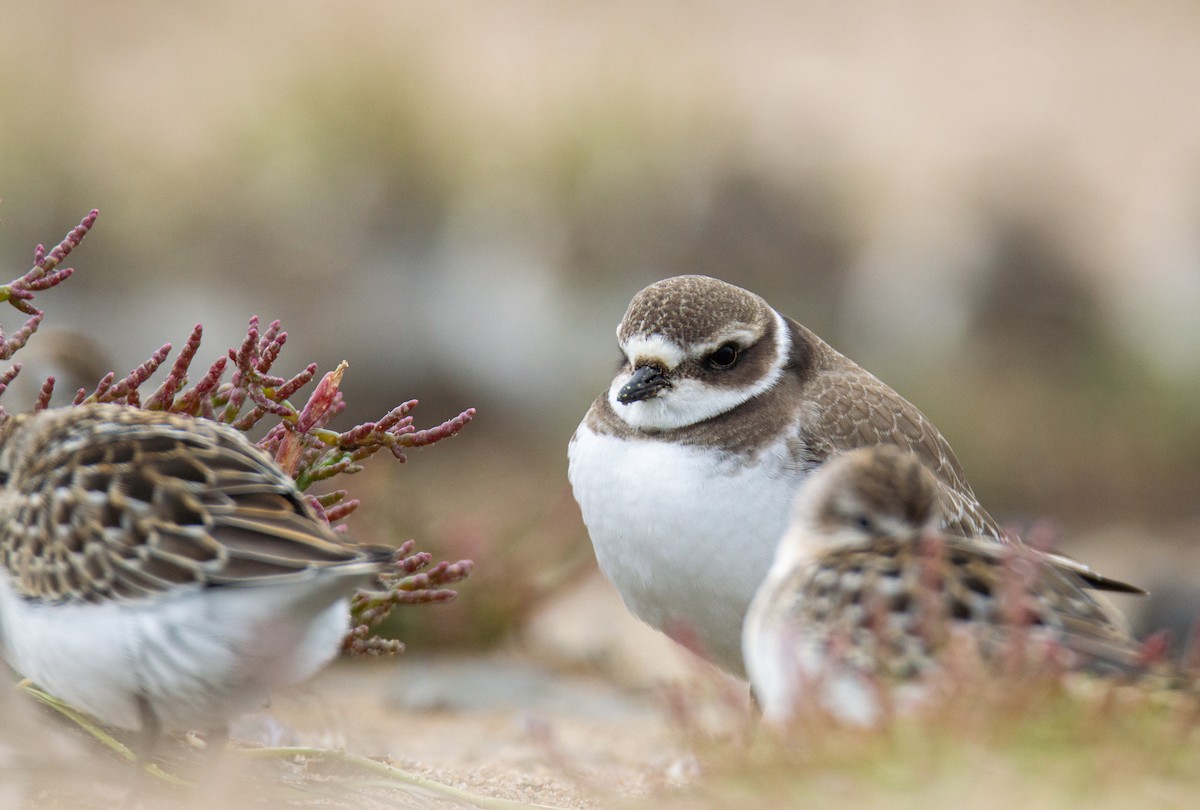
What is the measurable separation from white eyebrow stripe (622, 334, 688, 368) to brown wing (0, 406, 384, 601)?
162 cm

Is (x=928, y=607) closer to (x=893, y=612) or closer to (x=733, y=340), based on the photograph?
(x=893, y=612)

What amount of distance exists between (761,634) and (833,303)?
9.29 m

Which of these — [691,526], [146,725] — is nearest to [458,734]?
[691,526]

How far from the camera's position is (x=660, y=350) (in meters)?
5.74

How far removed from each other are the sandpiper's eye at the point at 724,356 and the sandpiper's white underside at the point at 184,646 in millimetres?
2073

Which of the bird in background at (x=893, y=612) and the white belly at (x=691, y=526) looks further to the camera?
the white belly at (x=691, y=526)

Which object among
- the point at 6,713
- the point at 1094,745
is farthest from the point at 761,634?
the point at 6,713

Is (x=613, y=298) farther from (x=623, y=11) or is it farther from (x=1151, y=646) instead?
(x=623, y=11)

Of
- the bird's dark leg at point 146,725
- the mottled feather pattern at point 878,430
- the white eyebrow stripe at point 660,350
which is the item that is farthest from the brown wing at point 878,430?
the bird's dark leg at point 146,725

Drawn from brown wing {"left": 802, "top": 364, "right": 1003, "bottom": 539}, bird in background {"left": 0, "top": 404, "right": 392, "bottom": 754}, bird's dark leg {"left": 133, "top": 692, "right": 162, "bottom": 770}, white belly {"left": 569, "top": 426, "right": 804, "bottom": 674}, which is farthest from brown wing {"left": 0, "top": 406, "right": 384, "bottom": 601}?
brown wing {"left": 802, "top": 364, "right": 1003, "bottom": 539}

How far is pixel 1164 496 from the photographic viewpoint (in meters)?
12.9

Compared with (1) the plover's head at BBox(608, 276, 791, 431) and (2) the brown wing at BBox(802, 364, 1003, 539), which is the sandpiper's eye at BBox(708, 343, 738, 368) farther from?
(2) the brown wing at BBox(802, 364, 1003, 539)

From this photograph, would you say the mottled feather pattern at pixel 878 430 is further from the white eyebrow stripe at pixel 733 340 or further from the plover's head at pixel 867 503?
the plover's head at pixel 867 503

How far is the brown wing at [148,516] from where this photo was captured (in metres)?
4.14
